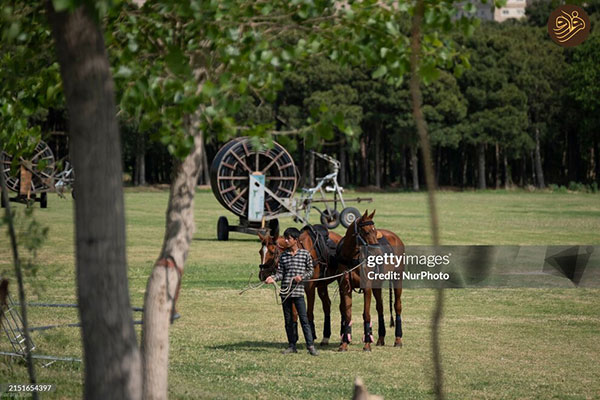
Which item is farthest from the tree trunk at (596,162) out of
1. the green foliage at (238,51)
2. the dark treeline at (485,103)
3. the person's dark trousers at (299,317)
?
the green foliage at (238,51)

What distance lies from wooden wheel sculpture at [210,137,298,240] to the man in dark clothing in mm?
17981

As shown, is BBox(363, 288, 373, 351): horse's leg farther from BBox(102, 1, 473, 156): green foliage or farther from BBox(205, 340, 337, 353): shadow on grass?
BBox(102, 1, 473, 156): green foliage

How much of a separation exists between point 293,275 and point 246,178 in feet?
62.8

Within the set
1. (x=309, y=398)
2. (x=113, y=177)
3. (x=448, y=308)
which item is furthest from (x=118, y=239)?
(x=448, y=308)

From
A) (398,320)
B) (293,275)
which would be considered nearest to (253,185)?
(398,320)

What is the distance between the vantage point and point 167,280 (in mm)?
6645

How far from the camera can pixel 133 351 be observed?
14.9 ft

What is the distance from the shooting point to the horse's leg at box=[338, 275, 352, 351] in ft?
43.3

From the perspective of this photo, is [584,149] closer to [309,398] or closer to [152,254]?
[152,254]

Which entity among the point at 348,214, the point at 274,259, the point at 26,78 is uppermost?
the point at 26,78

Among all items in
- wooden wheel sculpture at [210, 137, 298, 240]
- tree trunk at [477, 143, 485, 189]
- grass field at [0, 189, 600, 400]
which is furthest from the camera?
tree trunk at [477, 143, 485, 189]

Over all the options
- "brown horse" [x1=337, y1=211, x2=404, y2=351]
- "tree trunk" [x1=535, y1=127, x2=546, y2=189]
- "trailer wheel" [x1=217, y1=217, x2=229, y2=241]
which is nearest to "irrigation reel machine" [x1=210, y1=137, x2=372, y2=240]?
"trailer wheel" [x1=217, y1=217, x2=229, y2=241]

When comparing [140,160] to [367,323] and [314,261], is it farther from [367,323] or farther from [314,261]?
[367,323]

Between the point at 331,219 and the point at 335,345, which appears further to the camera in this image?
the point at 331,219
